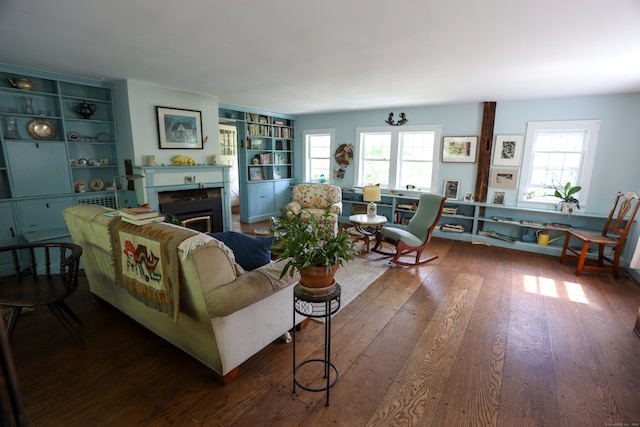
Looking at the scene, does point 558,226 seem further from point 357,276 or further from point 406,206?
point 357,276

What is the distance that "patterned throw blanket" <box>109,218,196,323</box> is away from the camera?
1.76 metres

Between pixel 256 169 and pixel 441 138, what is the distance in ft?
12.3

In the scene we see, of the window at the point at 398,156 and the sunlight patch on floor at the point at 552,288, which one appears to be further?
the window at the point at 398,156

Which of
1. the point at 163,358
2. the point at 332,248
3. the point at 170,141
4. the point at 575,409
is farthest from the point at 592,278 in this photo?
the point at 170,141

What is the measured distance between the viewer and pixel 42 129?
3.69 metres

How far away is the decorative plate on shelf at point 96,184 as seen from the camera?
4148 mm

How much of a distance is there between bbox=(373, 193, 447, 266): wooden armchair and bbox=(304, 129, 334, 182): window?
9.74ft

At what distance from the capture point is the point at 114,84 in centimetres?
403

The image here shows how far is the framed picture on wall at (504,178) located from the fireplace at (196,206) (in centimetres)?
468

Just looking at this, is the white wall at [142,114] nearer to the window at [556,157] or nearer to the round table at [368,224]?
the round table at [368,224]

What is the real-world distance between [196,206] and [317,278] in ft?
12.1

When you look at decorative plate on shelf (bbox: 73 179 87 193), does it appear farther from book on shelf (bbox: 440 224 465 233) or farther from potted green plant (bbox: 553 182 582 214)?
potted green plant (bbox: 553 182 582 214)

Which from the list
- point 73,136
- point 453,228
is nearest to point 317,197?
point 453,228

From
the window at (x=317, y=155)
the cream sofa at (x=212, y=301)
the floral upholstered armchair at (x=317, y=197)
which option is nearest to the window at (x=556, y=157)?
the floral upholstered armchair at (x=317, y=197)
